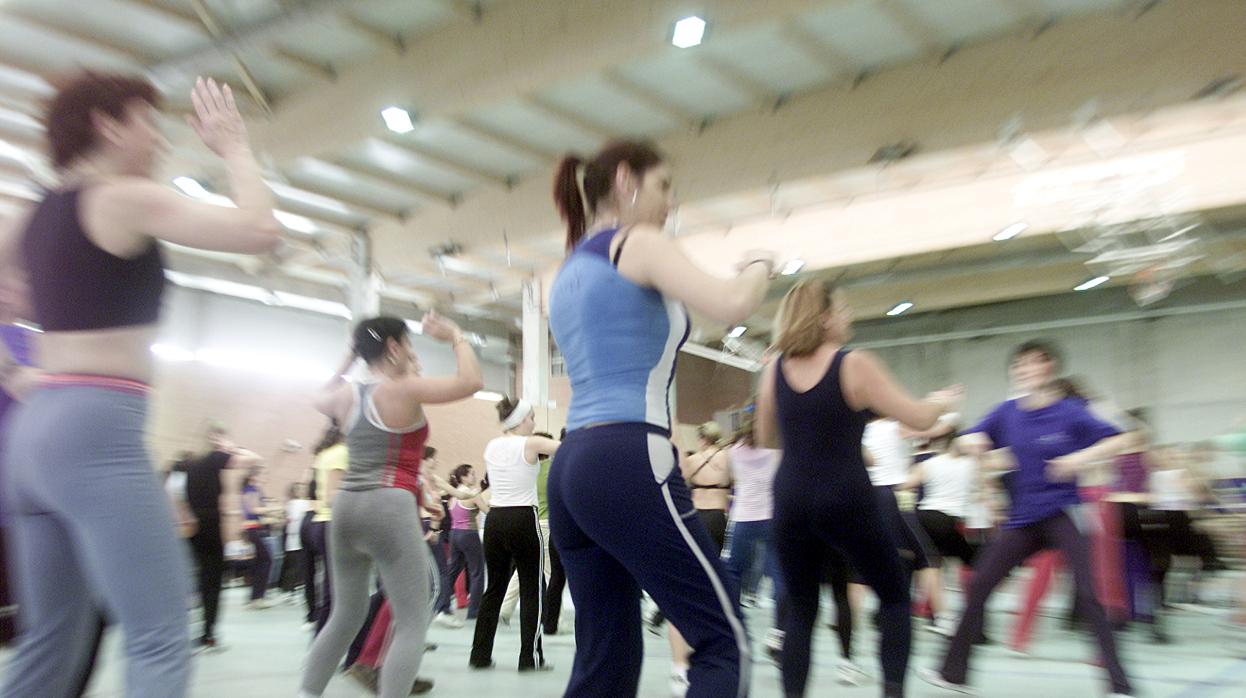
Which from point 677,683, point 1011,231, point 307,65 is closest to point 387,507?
point 677,683

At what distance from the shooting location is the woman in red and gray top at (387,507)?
281 cm

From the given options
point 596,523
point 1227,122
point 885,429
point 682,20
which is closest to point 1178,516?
point 885,429

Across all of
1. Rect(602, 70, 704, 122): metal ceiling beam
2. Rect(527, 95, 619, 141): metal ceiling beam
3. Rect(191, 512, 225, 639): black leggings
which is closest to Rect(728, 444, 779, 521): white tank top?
Rect(191, 512, 225, 639): black leggings

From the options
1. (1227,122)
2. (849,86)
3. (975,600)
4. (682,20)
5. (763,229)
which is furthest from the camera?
(763,229)

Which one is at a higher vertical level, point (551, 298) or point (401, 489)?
point (551, 298)

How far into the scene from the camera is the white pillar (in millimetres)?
13289

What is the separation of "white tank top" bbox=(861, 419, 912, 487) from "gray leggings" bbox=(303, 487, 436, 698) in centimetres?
322

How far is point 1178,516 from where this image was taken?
675 cm

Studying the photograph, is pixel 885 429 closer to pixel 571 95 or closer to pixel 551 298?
pixel 551 298

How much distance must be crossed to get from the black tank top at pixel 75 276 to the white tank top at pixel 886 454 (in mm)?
4440

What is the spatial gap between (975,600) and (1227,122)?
6.41 meters

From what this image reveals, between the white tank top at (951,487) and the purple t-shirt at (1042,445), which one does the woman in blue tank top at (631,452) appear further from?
the white tank top at (951,487)

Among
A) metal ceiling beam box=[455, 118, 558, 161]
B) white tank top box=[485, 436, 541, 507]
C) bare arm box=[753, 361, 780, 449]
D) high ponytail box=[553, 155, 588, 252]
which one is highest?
metal ceiling beam box=[455, 118, 558, 161]

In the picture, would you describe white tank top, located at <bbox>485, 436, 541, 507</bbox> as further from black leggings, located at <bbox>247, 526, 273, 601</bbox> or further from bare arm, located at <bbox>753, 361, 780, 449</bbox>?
black leggings, located at <bbox>247, 526, 273, 601</bbox>
